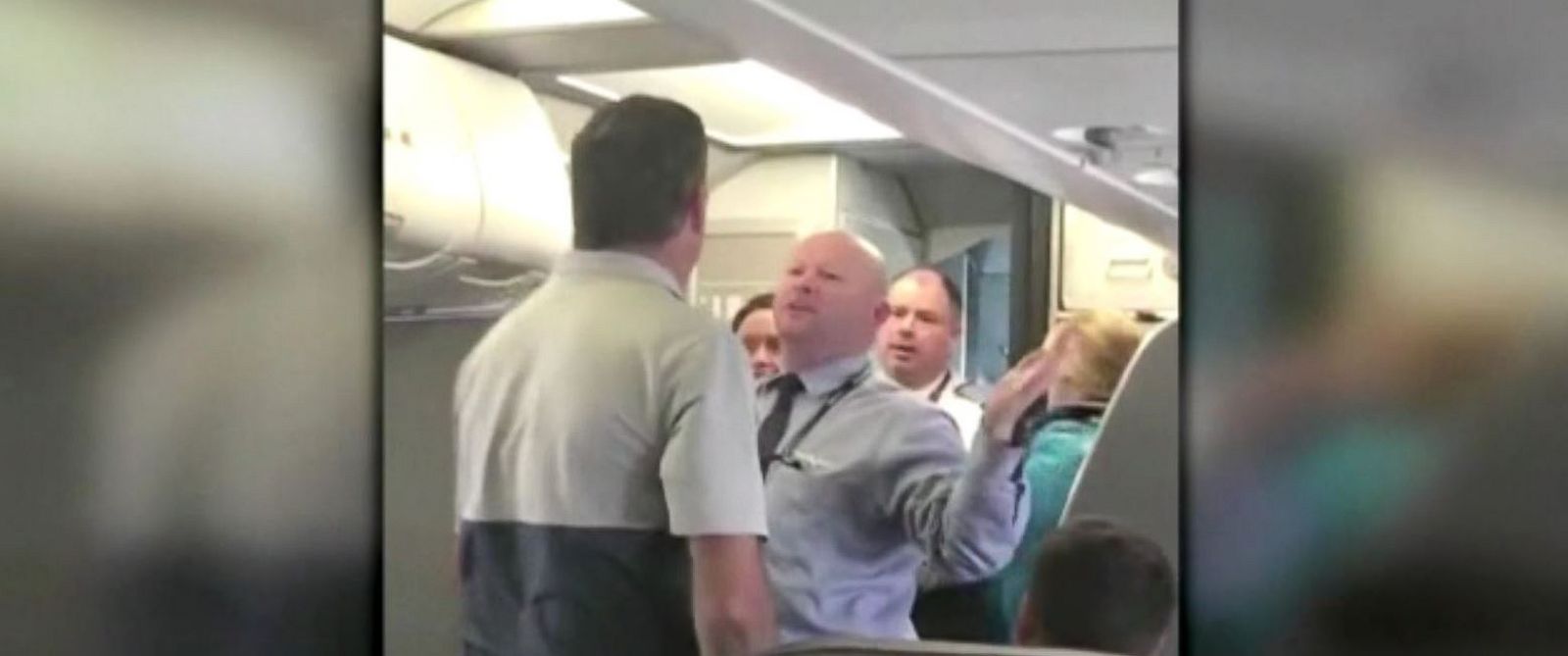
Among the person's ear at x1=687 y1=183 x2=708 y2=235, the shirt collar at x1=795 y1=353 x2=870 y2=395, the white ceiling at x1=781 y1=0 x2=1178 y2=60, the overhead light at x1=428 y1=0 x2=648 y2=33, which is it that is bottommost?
the shirt collar at x1=795 y1=353 x2=870 y2=395

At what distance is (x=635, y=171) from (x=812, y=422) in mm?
266

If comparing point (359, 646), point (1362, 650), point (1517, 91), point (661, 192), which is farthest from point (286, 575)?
point (1517, 91)

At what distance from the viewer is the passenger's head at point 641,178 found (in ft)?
5.06

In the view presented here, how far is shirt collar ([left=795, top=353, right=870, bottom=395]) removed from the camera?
1485mm

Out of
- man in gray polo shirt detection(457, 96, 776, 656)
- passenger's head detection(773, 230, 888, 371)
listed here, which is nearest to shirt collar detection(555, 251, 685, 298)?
man in gray polo shirt detection(457, 96, 776, 656)

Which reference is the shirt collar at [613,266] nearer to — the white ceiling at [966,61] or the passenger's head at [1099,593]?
the white ceiling at [966,61]

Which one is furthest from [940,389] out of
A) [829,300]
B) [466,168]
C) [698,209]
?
[466,168]

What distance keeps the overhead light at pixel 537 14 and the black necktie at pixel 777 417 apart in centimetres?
33

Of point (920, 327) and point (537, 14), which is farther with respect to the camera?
point (537, 14)

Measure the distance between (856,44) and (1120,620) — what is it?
1.67 feet

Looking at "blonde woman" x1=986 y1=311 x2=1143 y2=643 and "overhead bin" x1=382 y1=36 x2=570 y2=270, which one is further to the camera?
"overhead bin" x1=382 y1=36 x2=570 y2=270

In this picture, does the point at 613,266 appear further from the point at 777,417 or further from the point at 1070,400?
the point at 1070,400

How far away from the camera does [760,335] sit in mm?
1515

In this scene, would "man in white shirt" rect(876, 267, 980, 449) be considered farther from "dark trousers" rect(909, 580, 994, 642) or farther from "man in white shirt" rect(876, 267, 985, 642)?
"dark trousers" rect(909, 580, 994, 642)
